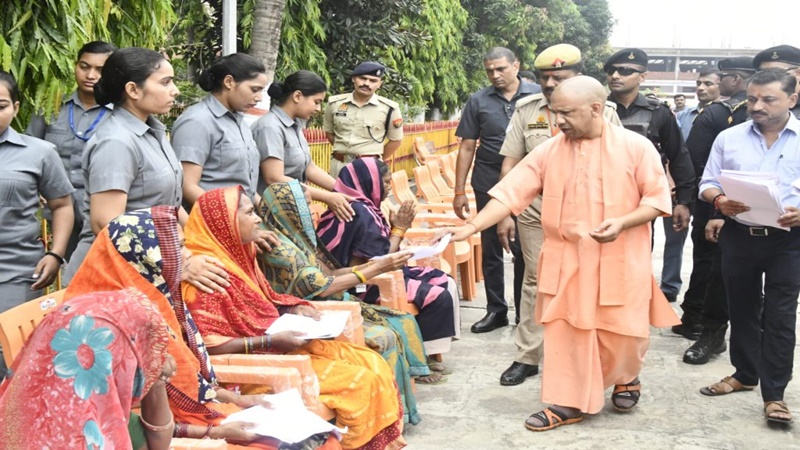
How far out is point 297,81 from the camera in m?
5.59

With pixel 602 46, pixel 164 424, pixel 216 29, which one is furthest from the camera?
pixel 602 46

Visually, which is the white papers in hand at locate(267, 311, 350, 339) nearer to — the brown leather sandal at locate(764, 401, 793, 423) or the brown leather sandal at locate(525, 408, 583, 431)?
the brown leather sandal at locate(525, 408, 583, 431)

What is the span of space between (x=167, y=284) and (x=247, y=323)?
872mm

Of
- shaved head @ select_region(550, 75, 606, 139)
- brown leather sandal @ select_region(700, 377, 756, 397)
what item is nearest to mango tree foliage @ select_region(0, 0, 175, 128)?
shaved head @ select_region(550, 75, 606, 139)

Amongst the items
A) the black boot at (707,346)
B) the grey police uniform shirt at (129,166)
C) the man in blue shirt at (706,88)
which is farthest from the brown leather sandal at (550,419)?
the man in blue shirt at (706,88)

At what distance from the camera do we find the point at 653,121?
586 centimetres

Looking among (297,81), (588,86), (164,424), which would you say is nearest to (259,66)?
(297,81)

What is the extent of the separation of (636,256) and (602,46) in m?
36.5

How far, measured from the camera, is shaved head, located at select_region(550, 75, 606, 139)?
437 centimetres

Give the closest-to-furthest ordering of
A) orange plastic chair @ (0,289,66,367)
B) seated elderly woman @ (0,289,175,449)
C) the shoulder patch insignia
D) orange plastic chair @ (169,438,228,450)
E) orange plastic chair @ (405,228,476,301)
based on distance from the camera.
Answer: seated elderly woman @ (0,289,175,449) < orange plastic chair @ (169,438,228,450) < orange plastic chair @ (0,289,66,367) < the shoulder patch insignia < orange plastic chair @ (405,228,476,301)

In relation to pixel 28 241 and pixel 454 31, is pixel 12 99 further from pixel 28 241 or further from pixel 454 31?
pixel 454 31

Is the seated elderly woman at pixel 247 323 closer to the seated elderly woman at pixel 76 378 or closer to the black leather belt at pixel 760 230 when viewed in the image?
the seated elderly woman at pixel 76 378

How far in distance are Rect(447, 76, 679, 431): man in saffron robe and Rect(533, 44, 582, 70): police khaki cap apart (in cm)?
85

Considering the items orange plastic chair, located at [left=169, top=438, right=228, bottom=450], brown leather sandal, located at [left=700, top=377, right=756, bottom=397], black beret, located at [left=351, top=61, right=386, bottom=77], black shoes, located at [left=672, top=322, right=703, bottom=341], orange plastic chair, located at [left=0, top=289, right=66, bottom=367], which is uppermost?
black beret, located at [left=351, top=61, right=386, bottom=77]
